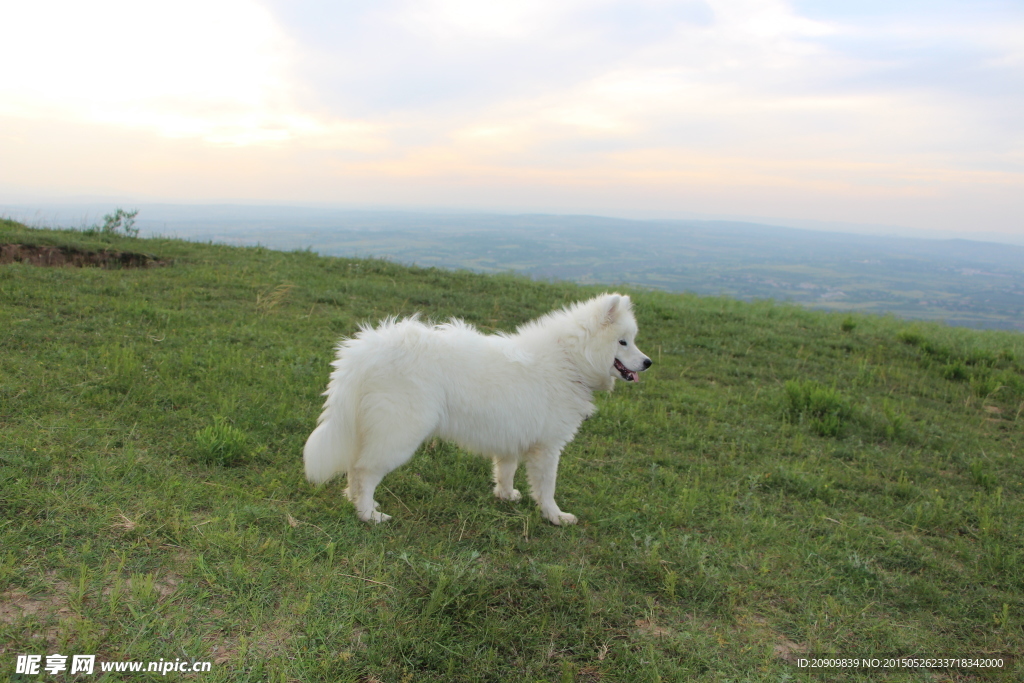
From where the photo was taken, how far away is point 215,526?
12.1 feet

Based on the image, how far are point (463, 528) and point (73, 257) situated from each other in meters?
10.5

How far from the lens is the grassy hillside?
2920 millimetres

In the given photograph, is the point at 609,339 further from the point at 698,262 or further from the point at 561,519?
the point at 698,262

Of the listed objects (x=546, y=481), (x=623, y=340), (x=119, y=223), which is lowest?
(x=546, y=481)

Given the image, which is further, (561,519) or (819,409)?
(819,409)

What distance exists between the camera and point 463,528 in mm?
4297

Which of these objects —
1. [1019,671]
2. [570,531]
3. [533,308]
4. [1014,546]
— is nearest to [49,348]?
[570,531]

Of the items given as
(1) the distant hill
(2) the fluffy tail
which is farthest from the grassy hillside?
(1) the distant hill

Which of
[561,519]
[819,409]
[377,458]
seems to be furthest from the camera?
[819,409]

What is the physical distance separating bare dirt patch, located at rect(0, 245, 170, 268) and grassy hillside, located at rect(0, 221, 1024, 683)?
1.42 metres

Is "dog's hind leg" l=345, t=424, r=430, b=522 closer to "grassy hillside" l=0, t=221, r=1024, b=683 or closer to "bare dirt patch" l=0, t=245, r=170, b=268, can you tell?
"grassy hillside" l=0, t=221, r=1024, b=683

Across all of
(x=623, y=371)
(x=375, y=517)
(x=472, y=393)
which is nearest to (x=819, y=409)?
(x=623, y=371)

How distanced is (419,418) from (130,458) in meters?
2.23

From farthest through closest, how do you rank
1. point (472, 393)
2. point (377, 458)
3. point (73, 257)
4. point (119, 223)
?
point (119, 223)
point (73, 257)
point (472, 393)
point (377, 458)
